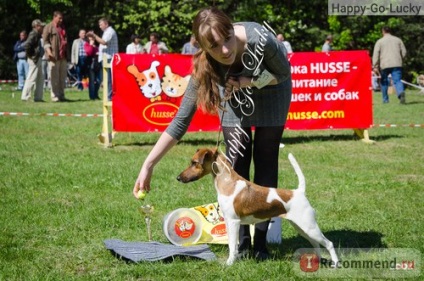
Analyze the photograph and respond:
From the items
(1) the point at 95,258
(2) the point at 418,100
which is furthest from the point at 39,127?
(2) the point at 418,100

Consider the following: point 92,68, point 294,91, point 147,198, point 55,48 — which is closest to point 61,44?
point 55,48

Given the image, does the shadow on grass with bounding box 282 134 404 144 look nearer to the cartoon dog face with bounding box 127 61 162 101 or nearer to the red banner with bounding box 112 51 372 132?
the red banner with bounding box 112 51 372 132

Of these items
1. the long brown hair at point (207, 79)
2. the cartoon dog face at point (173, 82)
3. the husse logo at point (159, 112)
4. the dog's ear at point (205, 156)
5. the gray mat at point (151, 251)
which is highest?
the long brown hair at point (207, 79)

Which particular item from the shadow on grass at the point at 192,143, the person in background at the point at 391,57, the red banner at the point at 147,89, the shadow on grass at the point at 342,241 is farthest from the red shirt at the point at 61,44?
the shadow on grass at the point at 342,241

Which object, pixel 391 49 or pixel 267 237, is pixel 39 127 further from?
pixel 391 49

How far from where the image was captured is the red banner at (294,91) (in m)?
9.59

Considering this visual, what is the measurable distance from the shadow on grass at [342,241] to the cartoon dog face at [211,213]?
1.60 ft

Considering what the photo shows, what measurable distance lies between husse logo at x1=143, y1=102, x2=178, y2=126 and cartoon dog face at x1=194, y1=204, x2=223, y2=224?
15.4ft

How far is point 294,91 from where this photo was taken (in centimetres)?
1010

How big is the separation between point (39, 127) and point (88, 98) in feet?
25.4

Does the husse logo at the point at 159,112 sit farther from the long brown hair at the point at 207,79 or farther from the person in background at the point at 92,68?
the person in background at the point at 92,68

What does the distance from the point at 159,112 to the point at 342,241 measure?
526cm

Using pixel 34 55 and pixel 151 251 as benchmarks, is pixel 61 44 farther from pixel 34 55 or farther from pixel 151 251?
pixel 151 251

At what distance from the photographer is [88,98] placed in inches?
754
